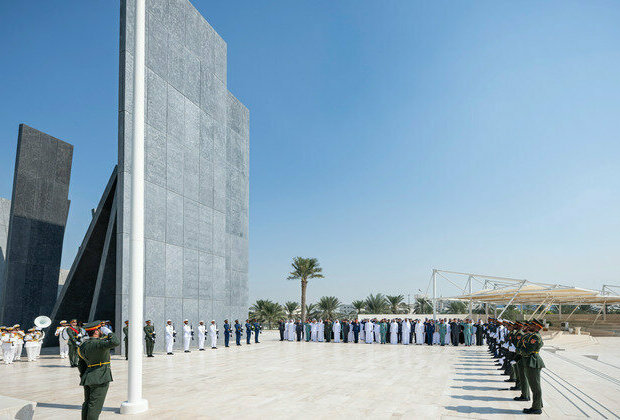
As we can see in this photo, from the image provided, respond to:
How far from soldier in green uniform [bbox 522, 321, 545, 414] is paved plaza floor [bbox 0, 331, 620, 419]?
0.83ft

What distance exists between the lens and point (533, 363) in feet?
26.3

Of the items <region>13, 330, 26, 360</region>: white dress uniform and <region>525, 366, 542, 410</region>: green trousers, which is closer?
<region>525, 366, 542, 410</region>: green trousers

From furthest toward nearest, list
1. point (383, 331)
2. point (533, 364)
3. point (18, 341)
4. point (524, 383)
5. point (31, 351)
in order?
point (383, 331) < point (31, 351) < point (18, 341) < point (524, 383) < point (533, 364)

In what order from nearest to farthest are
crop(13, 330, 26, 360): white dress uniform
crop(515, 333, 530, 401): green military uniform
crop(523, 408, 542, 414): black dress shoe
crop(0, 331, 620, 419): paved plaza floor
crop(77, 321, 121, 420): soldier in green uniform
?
1. crop(77, 321, 121, 420): soldier in green uniform
2. crop(523, 408, 542, 414): black dress shoe
3. crop(0, 331, 620, 419): paved plaza floor
4. crop(515, 333, 530, 401): green military uniform
5. crop(13, 330, 26, 360): white dress uniform

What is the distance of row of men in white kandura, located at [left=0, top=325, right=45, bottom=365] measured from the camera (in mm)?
15579

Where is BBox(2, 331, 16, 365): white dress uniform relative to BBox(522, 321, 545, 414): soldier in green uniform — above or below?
below

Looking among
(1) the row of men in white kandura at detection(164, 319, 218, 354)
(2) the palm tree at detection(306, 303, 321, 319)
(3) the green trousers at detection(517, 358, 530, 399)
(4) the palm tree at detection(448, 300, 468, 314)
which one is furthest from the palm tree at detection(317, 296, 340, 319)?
(3) the green trousers at detection(517, 358, 530, 399)

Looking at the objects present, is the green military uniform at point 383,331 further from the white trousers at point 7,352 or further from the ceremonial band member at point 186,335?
the white trousers at point 7,352

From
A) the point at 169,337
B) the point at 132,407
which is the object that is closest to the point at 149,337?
the point at 169,337

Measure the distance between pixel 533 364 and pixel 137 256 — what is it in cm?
754

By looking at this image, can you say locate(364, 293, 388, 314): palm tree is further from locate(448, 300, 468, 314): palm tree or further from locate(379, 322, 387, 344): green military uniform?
locate(379, 322, 387, 344): green military uniform

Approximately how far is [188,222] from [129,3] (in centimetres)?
985

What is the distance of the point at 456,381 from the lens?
1126 centimetres

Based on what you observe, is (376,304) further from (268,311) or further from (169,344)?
(169,344)
